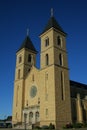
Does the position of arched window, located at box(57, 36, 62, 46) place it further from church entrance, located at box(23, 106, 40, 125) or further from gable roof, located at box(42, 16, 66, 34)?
church entrance, located at box(23, 106, 40, 125)

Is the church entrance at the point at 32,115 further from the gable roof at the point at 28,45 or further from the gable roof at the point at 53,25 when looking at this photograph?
the gable roof at the point at 53,25

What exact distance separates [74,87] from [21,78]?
561 inches

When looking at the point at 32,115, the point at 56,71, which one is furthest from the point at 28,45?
the point at 32,115

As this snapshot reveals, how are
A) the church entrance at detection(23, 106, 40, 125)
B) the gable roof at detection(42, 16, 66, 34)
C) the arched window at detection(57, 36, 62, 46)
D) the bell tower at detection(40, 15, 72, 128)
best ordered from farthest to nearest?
the gable roof at detection(42, 16, 66, 34)
the arched window at detection(57, 36, 62, 46)
the church entrance at detection(23, 106, 40, 125)
the bell tower at detection(40, 15, 72, 128)

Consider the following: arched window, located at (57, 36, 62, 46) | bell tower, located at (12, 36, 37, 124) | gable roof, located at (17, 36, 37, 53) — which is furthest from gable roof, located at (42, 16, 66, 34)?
bell tower, located at (12, 36, 37, 124)

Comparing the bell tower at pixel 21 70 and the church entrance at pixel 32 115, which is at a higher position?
the bell tower at pixel 21 70

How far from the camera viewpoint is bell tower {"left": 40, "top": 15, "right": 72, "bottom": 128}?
3544 centimetres

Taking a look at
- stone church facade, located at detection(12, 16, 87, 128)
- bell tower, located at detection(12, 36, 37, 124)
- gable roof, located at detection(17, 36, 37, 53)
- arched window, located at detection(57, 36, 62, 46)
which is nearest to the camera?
stone church facade, located at detection(12, 16, 87, 128)

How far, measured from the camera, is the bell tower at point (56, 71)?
116ft

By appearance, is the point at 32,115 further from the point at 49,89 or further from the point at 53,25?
the point at 53,25

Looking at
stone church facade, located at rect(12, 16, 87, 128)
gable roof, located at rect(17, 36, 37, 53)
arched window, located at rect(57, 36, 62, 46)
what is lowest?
stone church facade, located at rect(12, 16, 87, 128)

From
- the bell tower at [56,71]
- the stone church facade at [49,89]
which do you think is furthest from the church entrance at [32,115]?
the bell tower at [56,71]

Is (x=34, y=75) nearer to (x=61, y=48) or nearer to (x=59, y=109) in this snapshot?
(x=61, y=48)

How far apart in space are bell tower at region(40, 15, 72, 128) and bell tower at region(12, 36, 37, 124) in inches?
363
